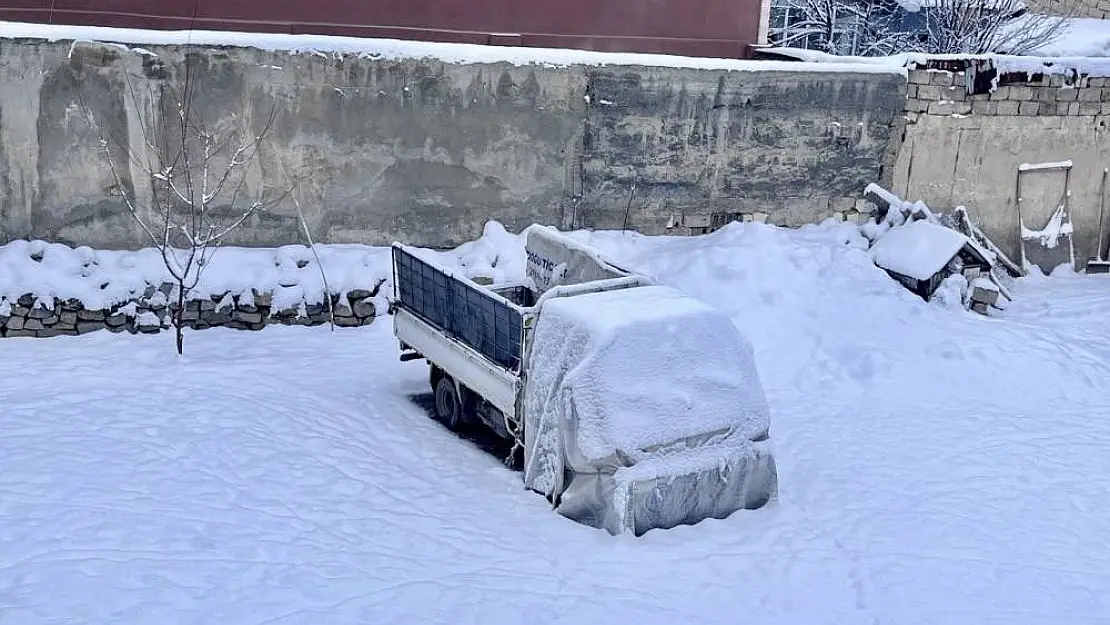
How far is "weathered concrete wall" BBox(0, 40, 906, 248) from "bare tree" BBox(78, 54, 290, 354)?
59mm

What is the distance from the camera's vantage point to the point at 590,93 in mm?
13375

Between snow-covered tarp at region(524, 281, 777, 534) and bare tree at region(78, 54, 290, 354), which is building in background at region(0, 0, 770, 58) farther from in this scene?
snow-covered tarp at region(524, 281, 777, 534)

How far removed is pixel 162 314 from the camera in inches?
463

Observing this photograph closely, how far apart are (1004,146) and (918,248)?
2.78m

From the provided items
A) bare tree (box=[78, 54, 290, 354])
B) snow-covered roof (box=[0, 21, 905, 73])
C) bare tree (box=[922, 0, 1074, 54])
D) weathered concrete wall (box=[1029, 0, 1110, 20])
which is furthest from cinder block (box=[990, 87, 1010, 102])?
weathered concrete wall (box=[1029, 0, 1110, 20])

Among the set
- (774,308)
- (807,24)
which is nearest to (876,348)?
(774,308)

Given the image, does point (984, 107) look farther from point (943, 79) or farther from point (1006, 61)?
point (943, 79)

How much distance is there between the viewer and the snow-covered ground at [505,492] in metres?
7.02

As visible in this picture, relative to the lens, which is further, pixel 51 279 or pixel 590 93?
pixel 590 93

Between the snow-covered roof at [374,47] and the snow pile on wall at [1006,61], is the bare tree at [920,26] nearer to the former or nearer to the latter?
the snow pile on wall at [1006,61]

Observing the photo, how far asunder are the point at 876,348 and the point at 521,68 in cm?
527

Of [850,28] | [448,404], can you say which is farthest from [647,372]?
[850,28]

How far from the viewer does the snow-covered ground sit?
7.02 metres

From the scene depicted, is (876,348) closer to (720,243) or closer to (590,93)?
(720,243)
